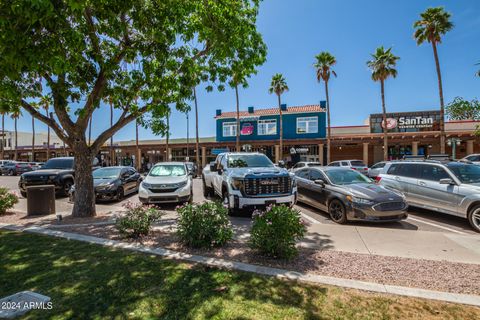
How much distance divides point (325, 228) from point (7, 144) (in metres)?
78.8

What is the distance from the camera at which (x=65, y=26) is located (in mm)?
4793

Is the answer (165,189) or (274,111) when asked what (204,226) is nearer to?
(165,189)

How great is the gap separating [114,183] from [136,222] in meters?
6.17

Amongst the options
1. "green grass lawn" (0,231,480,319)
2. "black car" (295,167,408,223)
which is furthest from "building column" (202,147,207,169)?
"green grass lawn" (0,231,480,319)

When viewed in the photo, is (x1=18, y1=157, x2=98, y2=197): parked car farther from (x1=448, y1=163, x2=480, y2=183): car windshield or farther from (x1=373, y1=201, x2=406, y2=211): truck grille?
(x1=448, y1=163, x2=480, y2=183): car windshield

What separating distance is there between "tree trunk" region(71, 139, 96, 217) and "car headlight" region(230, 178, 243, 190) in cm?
432

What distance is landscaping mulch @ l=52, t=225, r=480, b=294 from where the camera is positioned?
12.3ft

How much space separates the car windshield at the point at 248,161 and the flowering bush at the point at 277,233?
15.9 feet

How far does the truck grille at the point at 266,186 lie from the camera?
25.8 feet

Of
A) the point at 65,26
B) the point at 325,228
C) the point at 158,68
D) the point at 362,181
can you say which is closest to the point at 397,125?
the point at 362,181

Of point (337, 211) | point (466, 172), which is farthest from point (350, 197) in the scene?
point (466, 172)

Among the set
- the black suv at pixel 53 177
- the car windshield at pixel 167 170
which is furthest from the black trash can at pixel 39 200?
the black suv at pixel 53 177

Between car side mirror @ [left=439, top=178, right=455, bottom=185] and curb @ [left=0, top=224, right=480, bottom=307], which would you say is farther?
car side mirror @ [left=439, top=178, right=455, bottom=185]

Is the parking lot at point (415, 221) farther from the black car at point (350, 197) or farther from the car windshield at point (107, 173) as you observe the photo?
the car windshield at point (107, 173)
